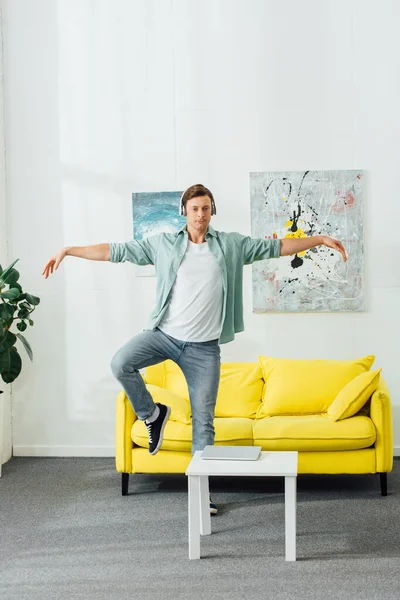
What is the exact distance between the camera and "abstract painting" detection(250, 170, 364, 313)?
5969mm

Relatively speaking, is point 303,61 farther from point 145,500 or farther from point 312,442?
point 145,500

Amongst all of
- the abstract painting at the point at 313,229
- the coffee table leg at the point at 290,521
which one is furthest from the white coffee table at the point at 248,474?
the abstract painting at the point at 313,229

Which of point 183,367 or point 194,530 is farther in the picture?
point 183,367

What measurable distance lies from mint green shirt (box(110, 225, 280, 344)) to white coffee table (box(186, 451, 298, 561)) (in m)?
0.72

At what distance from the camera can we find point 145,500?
4941 mm

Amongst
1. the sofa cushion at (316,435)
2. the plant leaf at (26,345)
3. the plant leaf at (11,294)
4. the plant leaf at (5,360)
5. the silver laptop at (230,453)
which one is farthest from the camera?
the plant leaf at (26,345)

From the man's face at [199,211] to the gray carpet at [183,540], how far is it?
1.59 meters

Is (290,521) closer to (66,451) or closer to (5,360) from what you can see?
(5,360)

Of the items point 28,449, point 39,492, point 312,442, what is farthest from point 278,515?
point 28,449

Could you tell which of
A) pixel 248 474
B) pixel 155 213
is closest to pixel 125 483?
pixel 248 474

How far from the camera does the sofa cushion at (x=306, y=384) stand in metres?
5.37

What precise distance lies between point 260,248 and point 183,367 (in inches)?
30.1

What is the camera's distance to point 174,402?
5.21 meters

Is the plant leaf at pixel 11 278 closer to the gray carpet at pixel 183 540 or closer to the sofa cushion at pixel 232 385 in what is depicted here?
the sofa cushion at pixel 232 385
